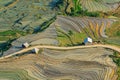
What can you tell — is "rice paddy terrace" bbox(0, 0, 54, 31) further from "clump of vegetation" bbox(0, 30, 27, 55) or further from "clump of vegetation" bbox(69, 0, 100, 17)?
"clump of vegetation" bbox(69, 0, 100, 17)

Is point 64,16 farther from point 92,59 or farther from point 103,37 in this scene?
point 92,59

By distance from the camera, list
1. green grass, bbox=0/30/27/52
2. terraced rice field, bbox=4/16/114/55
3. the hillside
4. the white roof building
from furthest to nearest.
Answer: green grass, bbox=0/30/27/52 → terraced rice field, bbox=4/16/114/55 → the white roof building → the hillside

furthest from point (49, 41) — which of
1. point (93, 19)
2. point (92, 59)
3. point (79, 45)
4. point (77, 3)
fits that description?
point (77, 3)

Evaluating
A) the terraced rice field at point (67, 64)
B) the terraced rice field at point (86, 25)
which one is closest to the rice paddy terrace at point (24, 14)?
the terraced rice field at point (86, 25)

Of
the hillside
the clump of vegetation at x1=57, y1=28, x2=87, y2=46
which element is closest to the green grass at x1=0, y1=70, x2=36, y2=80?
the hillside

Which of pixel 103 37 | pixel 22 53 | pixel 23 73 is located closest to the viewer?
pixel 23 73

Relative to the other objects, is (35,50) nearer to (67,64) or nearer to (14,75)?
(14,75)

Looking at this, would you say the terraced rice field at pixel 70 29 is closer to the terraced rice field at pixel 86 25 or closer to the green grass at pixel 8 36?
the terraced rice field at pixel 86 25

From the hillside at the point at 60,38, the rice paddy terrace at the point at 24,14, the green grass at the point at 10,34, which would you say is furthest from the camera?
the rice paddy terrace at the point at 24,14
